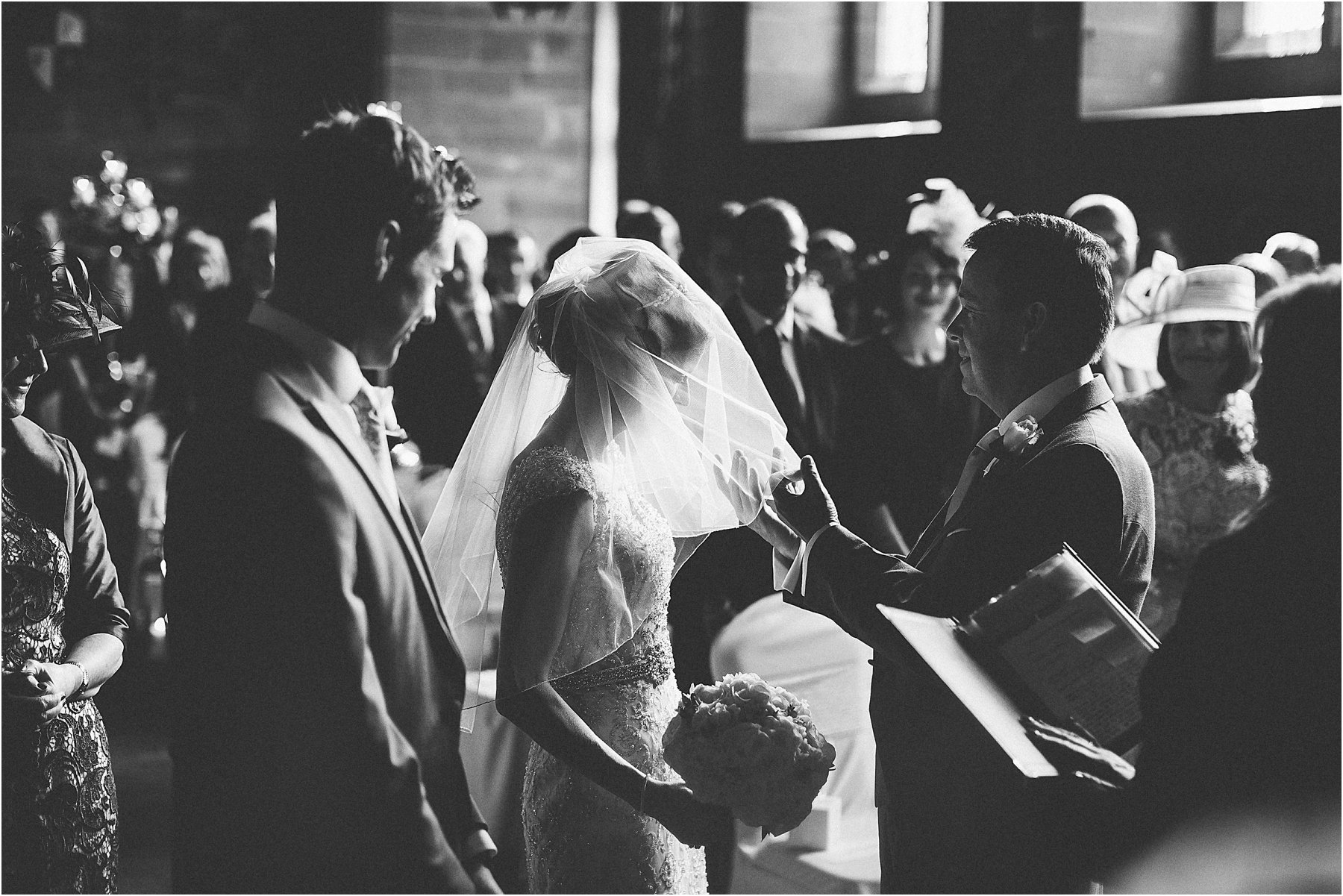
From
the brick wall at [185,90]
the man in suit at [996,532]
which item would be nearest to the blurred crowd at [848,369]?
the man in suit at [996,532]

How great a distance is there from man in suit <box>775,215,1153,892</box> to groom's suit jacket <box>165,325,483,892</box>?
2.54 ft

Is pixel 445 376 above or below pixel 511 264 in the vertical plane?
below

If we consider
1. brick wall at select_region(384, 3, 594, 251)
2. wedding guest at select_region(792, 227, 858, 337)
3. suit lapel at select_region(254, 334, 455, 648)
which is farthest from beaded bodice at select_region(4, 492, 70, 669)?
brick wall at select_region(384, 3, 594, 251)

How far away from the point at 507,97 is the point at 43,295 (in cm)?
776

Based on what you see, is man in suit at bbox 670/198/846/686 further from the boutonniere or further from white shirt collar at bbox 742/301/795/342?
the boutonniere

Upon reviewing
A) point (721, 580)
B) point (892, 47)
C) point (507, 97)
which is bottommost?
point (721, 580)

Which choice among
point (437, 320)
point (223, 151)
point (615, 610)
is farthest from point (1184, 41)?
point (223, 151)

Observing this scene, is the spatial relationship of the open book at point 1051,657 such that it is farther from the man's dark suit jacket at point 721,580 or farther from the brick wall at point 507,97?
the brick wall at point 507,97

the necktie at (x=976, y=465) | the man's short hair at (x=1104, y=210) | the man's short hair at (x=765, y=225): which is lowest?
the necktie at (x=976, y=465)

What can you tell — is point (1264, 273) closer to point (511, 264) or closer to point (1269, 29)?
point (1269, 29)

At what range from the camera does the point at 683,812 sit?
1.96 metres

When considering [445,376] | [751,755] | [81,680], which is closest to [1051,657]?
[751,755]

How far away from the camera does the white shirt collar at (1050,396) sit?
2172mm

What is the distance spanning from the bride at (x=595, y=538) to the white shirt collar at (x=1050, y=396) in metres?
0.52
